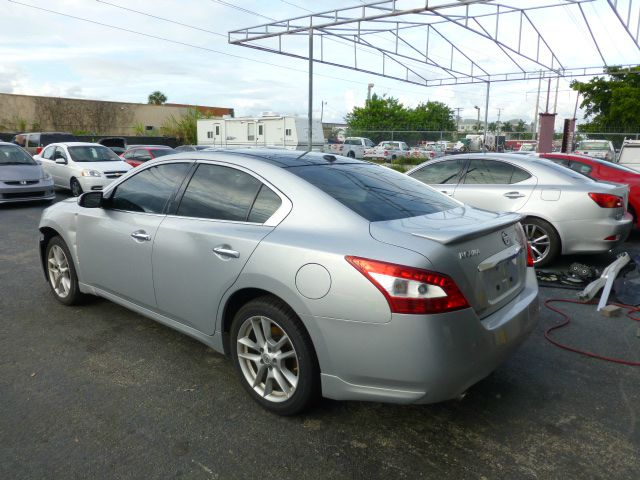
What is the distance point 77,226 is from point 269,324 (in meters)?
2.34

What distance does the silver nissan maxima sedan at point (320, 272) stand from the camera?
247cm

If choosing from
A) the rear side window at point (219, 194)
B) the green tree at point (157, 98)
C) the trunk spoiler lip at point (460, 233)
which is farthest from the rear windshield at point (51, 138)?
the green tree at point (157, 98)

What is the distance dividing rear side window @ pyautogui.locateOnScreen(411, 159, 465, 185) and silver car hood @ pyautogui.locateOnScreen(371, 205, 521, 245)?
4.07 m

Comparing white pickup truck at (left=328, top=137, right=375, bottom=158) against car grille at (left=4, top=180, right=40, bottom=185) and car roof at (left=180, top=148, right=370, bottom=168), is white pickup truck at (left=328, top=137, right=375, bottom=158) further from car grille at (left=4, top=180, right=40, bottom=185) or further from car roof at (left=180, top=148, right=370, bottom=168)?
car roof at (left=180, top=148, right=370, bottom=168)

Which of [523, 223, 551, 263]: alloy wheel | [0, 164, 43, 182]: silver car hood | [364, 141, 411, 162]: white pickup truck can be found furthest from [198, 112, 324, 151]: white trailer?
[523, 223, 551, 263]: alloy wheel

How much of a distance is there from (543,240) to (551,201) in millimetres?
487

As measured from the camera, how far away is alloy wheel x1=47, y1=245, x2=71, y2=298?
472 cm

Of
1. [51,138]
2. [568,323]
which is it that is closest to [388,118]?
[51,138]

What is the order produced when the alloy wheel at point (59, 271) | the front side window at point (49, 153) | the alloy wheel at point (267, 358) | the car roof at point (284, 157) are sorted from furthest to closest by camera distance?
the front side window at point (49, 153), the alloy wheel at point (59, 271), the car roof at point (284, 157), the alloy wheel at point (267, 358)

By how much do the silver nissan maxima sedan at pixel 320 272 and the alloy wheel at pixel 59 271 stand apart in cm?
89

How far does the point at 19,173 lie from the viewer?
1162 cm

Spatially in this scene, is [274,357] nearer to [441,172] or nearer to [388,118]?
[441,172]

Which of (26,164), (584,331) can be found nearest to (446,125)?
(26,164)

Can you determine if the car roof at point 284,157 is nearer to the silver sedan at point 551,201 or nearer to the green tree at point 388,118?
the silver sedan at point 551,201
